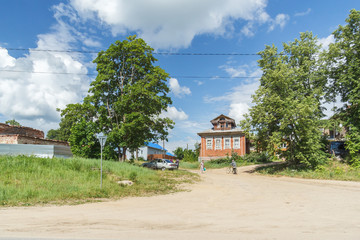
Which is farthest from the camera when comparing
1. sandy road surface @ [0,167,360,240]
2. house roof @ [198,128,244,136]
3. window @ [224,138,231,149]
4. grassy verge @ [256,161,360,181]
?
window @ [224,138,231,149]

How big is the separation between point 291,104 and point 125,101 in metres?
16.3

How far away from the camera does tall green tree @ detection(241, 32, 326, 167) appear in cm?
2225

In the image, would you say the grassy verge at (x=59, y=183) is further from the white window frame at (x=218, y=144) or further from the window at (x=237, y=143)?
the window at (x=237, y=143)

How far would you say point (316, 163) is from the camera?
23.0m

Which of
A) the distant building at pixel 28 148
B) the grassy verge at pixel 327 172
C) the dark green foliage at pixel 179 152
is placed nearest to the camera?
the distant building at pixel 28 148

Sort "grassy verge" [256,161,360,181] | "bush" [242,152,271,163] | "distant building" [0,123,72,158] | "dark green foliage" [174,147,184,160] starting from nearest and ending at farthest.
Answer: "distant building" [0,123,72,158] < "grassy verge" [256,161,360,181] < "bush" [242,152,271,163] < "dark green foliage" [174,147,184,160]

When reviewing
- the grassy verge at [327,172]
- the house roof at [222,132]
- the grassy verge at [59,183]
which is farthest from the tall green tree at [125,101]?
the house roof at [222,132]

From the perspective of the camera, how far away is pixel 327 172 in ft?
70.2

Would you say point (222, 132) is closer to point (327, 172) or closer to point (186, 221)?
point (327, 172)

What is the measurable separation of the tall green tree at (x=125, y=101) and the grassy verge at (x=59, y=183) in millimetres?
8228

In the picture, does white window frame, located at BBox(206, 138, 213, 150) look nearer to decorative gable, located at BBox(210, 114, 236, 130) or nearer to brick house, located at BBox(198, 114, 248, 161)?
brick house, located at BBox(198, 114, 248, 161)

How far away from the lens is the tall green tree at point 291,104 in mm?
22250

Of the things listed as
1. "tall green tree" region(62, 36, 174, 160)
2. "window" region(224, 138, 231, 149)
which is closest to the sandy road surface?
"tall green tree" region(62, 36, 174, 160)

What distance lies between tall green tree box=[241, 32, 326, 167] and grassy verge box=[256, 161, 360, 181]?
3.08ft
